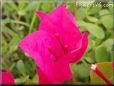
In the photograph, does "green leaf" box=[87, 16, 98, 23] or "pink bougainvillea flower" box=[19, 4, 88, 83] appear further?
"green leaf" box=[87, 16, 98, 23]

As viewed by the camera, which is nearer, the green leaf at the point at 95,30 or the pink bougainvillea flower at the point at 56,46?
the pink bougainvillea flower at the point at 56,46

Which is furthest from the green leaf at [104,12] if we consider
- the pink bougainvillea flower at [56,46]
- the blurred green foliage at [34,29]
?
the pink bougainvillea flower at [56,46]

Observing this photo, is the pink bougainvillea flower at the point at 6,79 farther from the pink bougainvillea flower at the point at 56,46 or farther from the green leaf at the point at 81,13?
the green leaf at the point at 81,13

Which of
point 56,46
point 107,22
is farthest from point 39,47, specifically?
point 107,22

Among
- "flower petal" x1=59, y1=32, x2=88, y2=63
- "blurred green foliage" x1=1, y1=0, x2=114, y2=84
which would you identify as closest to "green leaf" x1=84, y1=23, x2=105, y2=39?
"blurred green foliage" x1=1, y1=0, x2=114, y2=84

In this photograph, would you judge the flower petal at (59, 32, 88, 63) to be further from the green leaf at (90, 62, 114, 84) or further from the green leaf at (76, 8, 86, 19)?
the green leaf at (76, 8, 86, 19)

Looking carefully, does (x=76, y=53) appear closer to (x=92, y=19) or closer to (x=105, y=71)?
(x=105, y=71)
